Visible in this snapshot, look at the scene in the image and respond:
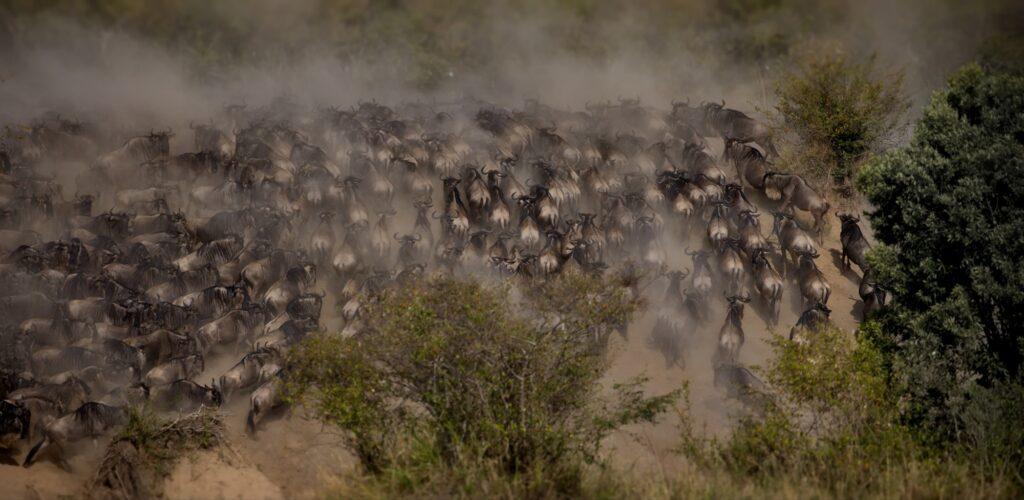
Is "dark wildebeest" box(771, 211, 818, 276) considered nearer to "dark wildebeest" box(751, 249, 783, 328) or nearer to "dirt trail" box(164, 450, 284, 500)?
"dark wildebeest" box(751, 249, 783, 328)

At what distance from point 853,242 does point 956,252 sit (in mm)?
7447

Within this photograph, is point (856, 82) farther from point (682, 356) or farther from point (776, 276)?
point (682, 356)

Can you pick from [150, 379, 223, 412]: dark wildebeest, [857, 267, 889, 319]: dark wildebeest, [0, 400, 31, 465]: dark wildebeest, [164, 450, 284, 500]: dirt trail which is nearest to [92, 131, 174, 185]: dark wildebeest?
[150, 379, 223, 412]: dark wildebeest

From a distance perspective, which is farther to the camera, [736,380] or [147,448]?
[736,380]

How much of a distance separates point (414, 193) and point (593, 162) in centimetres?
548

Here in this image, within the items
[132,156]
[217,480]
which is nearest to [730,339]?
[217,480]

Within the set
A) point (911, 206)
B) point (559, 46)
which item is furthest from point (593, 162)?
point (559, 46)

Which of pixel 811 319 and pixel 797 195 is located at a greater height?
pixel 797 195

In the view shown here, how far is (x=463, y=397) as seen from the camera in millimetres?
12328

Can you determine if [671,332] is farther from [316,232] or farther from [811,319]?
[316,232]

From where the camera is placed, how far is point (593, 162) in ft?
84.0

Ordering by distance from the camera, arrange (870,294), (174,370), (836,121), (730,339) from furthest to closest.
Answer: (836,121)
(870,294)
(730,339)
(174,370)

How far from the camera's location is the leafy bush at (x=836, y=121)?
2648cm

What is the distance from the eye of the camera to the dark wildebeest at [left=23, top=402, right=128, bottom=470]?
587 inches
